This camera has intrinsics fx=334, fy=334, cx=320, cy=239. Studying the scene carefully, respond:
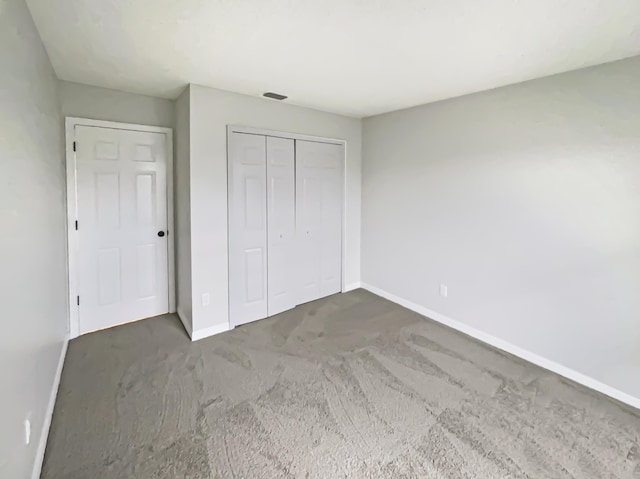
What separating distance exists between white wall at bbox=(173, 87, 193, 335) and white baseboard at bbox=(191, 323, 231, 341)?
7cm

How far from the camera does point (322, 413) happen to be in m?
2.08

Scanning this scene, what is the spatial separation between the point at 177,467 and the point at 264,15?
2.33 meters

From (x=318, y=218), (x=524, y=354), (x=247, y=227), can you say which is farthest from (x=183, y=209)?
(x=524, y=354)

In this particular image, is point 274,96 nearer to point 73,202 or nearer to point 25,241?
point 73,202

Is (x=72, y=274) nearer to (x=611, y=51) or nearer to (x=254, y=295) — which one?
(x=254, y=295)

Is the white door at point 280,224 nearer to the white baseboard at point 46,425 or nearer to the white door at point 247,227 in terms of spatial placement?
the white door at point 247,227

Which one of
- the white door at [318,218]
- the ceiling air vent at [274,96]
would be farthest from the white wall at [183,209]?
the white door at [318,218]

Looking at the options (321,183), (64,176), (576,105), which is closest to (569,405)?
(576,105)

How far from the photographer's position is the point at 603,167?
2260mm

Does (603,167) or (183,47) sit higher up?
(183,47)

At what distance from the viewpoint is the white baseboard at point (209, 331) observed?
9.96 ft

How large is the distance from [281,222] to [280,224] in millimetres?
25

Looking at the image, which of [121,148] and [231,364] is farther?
[121,148]

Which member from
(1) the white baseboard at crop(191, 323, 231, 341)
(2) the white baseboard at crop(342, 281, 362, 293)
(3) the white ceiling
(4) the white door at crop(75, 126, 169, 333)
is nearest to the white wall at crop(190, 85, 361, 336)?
(1) the white baseboard at crop(191, 323, 231, 341)
